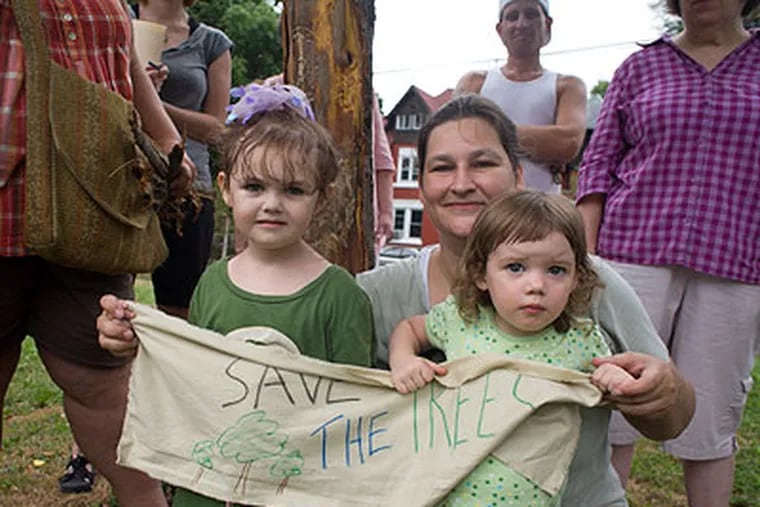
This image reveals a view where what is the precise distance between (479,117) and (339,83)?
2.42ft

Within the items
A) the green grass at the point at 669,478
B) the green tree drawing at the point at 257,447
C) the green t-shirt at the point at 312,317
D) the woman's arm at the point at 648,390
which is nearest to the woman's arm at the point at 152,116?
the green t-shirt at the point at 312,317

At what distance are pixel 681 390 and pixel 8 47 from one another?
2.06 m

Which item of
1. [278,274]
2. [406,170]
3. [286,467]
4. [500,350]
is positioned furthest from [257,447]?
[406,170]

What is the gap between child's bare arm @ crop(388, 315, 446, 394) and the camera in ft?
5.74

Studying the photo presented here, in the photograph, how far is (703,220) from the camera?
261 cm

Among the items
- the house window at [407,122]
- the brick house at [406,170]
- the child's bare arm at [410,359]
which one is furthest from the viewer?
the house window at [407,122]

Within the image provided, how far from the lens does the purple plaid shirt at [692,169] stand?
2.59 m

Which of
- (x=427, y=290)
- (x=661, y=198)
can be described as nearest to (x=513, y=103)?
(x=661, y=198)

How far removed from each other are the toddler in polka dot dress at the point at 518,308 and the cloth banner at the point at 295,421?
8 centimetres

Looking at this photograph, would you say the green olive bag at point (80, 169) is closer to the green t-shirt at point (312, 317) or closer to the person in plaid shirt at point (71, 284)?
the person in plaid shirt at point (71, 284)

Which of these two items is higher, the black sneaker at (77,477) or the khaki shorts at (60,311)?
the khaki shorts at (60,311)

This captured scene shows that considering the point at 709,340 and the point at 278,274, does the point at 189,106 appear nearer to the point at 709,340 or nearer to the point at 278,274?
the point at 278,274

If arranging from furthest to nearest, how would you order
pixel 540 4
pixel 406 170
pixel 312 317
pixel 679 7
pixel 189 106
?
pixel 406 170
pixel 540 4
pixel 189 106
pixel 679 7
pixel 312 317

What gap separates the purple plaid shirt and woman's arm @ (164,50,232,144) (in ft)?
6.25
